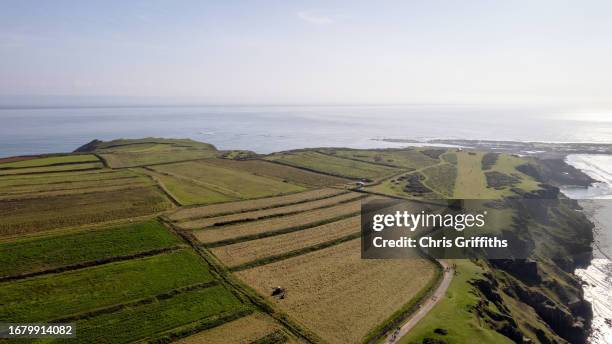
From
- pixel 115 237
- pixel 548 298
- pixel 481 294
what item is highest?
pixel 115 237

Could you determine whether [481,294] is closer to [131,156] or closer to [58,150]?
[131,156]

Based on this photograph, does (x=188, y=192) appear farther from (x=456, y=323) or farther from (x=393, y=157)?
(x=393, y=157)

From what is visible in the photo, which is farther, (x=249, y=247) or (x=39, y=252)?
(x=249, y=247)

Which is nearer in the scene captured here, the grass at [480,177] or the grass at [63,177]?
the grass at [63,177]

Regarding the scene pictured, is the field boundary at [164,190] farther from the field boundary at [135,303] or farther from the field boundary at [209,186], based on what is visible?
the field boundary at [135,303]

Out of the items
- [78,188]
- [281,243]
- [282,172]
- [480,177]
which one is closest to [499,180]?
[480,177]

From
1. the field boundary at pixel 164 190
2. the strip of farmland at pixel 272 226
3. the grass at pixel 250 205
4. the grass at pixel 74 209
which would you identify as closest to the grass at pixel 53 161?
the field boundary at pixel 164 190

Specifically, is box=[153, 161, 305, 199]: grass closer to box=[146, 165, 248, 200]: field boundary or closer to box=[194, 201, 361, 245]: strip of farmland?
box=[146, 165, 248, 200]: field boundary

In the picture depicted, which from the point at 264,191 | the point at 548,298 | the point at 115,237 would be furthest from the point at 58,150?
the point at 548,298
